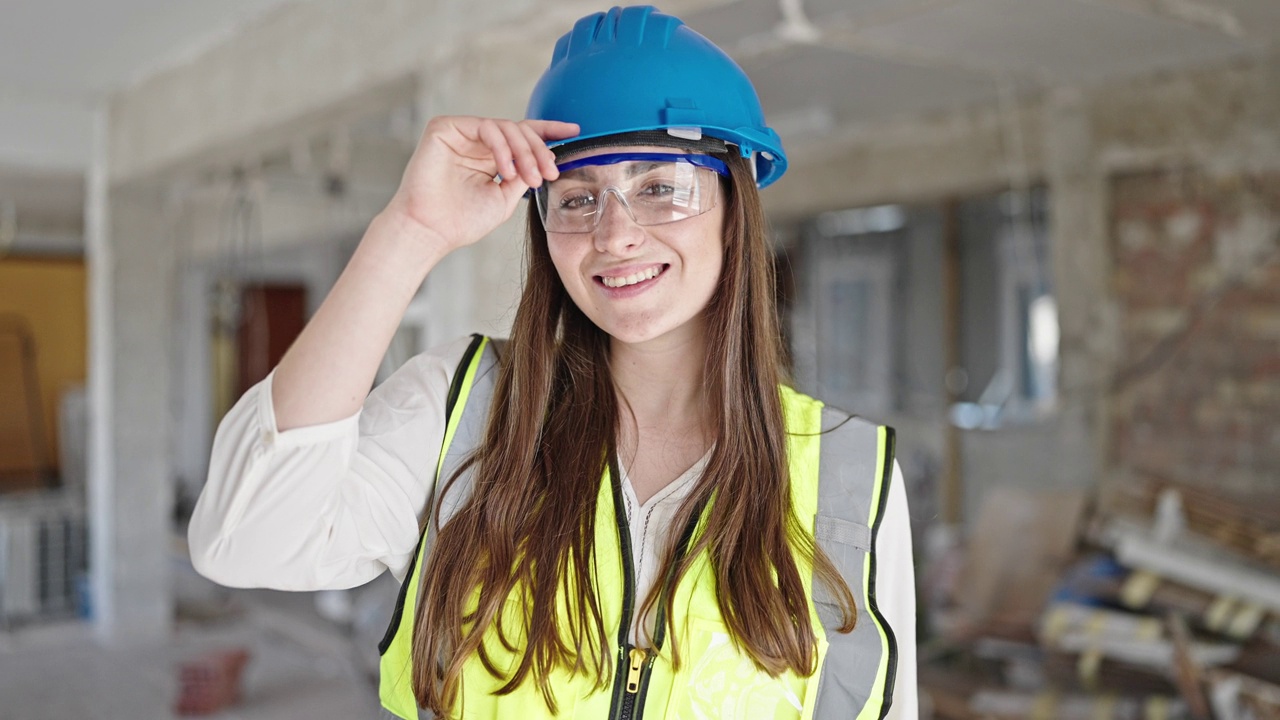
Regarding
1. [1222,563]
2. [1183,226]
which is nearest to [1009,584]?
[1222,563]

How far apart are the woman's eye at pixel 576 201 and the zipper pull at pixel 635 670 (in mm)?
534

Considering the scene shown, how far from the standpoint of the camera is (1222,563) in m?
3.45

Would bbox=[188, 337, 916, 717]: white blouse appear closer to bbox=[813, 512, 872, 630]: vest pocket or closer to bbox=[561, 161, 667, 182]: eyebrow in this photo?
bbox=[813, 512, 872, 630]: vest pocket

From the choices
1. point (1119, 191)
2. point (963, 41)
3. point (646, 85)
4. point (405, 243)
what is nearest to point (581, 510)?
point (405, 243)

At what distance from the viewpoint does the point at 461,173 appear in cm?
113

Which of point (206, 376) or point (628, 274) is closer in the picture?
point (628, 274)

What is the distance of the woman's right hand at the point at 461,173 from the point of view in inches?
43.1

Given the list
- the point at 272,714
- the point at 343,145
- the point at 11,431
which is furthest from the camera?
the point at 11,431

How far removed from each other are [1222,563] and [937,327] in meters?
3.55

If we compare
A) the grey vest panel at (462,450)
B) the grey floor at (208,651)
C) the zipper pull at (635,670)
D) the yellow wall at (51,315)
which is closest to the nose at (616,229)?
the grey vest panel at (462,450)

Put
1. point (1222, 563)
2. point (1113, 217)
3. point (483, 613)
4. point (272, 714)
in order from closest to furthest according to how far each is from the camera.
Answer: point (483, 613) < point (1222, 563) < point (272, 714) < point (1113, 217)

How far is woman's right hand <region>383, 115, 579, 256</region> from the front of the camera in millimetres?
1096

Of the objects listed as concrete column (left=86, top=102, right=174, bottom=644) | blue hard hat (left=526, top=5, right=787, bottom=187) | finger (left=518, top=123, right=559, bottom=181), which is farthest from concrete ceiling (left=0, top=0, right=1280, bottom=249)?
finger (left=518, top=123, right=559, bottom=181)

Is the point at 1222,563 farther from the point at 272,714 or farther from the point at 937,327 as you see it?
the point at 272,714
